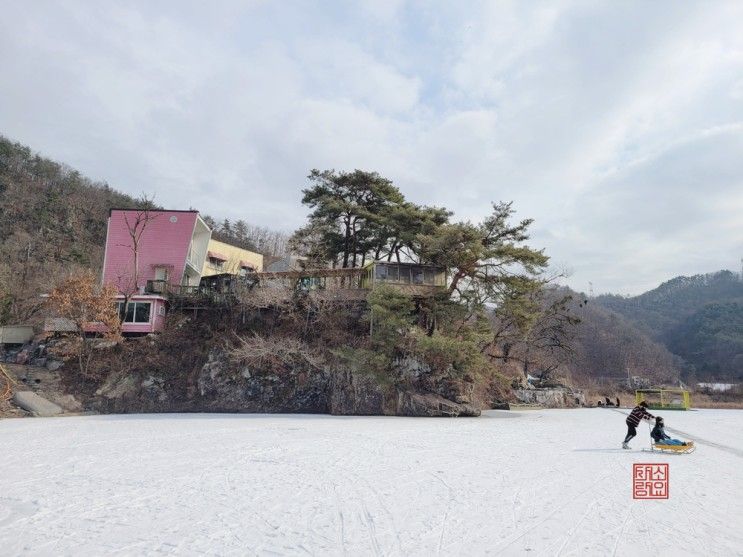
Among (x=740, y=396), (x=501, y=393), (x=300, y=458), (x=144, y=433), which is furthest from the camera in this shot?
(x=740, y=396)

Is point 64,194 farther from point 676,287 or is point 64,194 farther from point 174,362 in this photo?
point 676,287

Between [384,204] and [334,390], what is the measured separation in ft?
41.9

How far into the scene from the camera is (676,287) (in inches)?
4245

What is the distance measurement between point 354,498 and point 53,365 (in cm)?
2290

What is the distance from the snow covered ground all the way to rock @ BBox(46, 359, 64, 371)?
41.1 feet

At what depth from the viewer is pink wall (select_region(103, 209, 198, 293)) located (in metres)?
27.2

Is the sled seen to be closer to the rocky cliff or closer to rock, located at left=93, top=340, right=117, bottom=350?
the rocky cliff

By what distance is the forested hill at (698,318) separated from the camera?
6525 cm

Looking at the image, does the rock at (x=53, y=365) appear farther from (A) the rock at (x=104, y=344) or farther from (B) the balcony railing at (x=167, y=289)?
(B) the balcony railing at (x=167, y=289)

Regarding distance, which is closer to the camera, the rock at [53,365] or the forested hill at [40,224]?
the rock at [53,365]

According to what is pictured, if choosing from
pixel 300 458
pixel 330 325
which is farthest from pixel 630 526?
pixel 330 325

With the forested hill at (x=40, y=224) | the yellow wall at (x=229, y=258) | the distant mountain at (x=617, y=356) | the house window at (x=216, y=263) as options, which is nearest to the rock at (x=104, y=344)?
the forested hill at (x=40, y=224)

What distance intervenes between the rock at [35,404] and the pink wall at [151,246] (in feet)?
28.2

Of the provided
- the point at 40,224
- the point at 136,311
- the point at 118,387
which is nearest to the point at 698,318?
the point at 136,311
